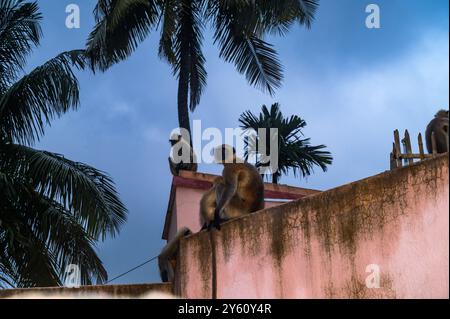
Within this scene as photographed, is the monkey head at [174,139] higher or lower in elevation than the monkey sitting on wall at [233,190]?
higher

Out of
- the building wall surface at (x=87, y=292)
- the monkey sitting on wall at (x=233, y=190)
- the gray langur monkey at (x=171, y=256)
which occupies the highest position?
the monkey sitting on wall at (x=233, y=190)

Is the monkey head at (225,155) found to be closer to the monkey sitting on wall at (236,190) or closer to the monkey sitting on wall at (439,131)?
the monkey sitting on wall at (236,190)

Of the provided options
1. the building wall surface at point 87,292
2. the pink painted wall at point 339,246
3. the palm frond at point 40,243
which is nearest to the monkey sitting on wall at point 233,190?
the pink painted wall at point 339,246

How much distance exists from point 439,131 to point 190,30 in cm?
818

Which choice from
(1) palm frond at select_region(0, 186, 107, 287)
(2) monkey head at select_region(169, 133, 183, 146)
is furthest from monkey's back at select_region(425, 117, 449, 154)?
(2) monkey head at select_region(169, 133, 183, 146)

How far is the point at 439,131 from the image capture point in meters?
8.55

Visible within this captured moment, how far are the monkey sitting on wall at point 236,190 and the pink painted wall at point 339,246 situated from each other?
1.33 metres

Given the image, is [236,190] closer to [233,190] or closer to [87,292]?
[233,190]

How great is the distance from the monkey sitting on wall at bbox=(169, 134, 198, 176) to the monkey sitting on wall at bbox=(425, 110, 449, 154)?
6714 mm

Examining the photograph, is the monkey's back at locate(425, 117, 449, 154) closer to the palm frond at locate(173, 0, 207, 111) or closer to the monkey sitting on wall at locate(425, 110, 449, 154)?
the monkey sitting on wall at locate(425, 110, 449, 154)

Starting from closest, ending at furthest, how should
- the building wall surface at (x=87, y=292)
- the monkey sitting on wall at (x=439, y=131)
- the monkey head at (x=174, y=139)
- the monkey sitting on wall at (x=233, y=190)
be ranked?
the building wall surface at (x=87, y=292) → the monkey sitting on wall at (x=439, y=131) → the monkey sitting on wall at (x=233, y=190) → the monkey head at (x=174, y=139)

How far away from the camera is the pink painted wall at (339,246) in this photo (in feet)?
21.0

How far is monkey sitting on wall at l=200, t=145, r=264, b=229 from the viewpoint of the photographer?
9.33m

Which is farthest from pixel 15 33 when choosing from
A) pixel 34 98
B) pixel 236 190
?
pixel 236 190
